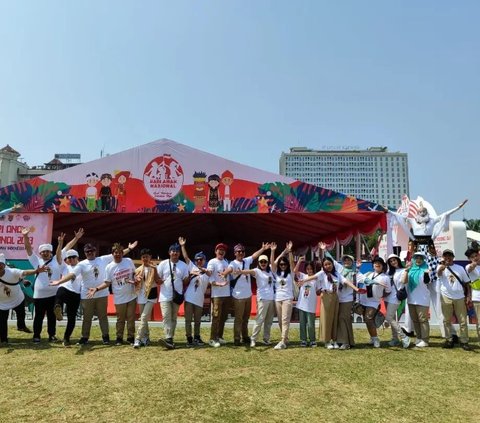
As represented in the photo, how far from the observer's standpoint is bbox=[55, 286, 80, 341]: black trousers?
686cm

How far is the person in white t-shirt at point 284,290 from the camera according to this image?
22.5 ft

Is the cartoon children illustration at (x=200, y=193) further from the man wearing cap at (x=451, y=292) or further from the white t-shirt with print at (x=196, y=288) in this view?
the man wearing cap at (x=451, y=292)

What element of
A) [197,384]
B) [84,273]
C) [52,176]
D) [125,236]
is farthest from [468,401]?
[125,236]

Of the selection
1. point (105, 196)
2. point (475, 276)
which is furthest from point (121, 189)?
point (475, 276)

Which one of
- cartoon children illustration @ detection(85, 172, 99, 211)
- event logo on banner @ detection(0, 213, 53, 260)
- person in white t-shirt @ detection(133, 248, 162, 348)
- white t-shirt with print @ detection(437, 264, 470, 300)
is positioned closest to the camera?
person in white t-shirt @ detection(133, 248, 162, 348)

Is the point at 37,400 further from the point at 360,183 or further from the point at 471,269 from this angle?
the point at 360,183

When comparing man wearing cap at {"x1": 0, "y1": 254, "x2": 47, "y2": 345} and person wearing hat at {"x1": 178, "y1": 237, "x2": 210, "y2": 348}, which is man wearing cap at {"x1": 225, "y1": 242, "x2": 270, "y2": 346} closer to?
person wearing hat at {"x1": 178, "y1": 237, "x2": 210, "y2": 348}

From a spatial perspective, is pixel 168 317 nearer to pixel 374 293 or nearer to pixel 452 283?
pixel 374 293

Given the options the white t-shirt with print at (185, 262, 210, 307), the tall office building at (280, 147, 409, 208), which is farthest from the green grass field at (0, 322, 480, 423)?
the tall office building at (280, 147, 409, 208)

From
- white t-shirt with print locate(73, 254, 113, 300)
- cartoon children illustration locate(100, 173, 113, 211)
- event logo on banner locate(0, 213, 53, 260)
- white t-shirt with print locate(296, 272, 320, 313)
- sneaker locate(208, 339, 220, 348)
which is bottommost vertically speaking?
sneaker locate(208, 339, 220, 348)

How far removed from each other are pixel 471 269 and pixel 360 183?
92300 millimetres

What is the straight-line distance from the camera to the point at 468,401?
4570 mm

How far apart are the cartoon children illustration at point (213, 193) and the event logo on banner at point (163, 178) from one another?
0.78m

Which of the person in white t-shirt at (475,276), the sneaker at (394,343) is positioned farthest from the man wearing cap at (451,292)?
the sneaker at (394,343)
